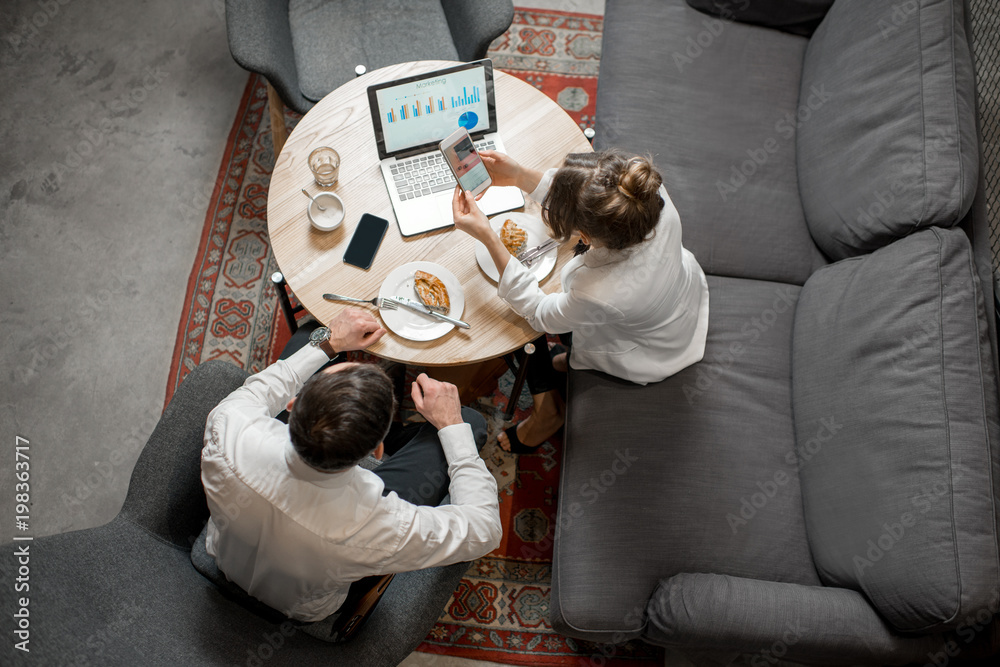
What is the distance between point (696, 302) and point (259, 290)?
1600 mm

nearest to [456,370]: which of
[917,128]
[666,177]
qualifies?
[666,177]

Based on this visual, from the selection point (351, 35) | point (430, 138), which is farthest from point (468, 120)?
point (351, 35)

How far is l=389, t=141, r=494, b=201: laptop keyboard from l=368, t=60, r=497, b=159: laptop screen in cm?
3

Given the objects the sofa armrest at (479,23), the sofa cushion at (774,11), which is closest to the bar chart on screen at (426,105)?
the sofa armrest at (479,23)

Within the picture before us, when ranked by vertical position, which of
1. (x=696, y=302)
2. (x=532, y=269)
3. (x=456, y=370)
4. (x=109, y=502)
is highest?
(x=532, y=269)

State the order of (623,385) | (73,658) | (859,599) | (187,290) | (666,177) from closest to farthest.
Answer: (73,658)
(859,599)
(623,385)
(666,177)
(187,290)

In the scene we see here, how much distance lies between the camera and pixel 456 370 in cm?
211

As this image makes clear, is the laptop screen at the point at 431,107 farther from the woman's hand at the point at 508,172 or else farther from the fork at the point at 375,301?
the fork at the point at 375,301

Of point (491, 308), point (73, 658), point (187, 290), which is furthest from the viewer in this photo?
point (187, 290)

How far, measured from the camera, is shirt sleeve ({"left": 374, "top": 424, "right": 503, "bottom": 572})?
50.4 inches

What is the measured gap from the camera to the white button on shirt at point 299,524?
120 centimetres

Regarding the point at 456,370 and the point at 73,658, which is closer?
the point at 73,658

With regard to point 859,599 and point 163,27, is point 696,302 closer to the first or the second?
point 859,599

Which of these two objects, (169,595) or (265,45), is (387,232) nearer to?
(265,45)
